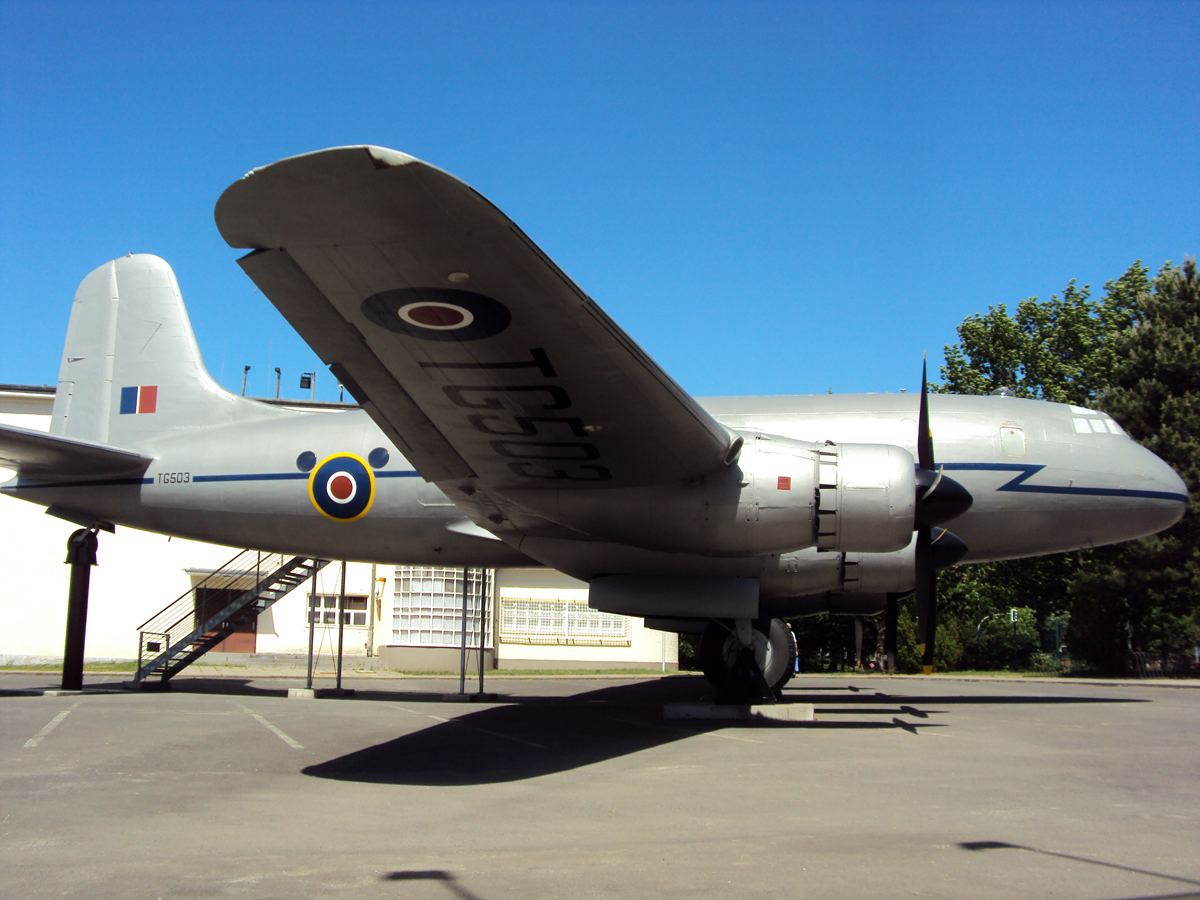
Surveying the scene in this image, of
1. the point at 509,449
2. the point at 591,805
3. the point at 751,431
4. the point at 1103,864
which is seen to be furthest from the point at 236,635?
the point at 1103,864

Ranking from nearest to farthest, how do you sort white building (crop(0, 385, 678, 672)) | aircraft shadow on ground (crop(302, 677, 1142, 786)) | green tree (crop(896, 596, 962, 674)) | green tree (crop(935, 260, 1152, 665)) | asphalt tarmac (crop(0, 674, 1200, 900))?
asphalt tarmac (crop(0, 674, 1200, 900))
aircraft shadow on ground (crop(302, 677, 1142, 786))
white building (crop(0, 385, 678, 672))
green tree (crop(896, 596, 962, 674))
green tree (crop(935, 260, 1152, 665))

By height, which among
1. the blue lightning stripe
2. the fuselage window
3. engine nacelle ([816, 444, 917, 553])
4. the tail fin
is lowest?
engine nacelle ([816, 444, 917, 553])

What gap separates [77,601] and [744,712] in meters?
11.8

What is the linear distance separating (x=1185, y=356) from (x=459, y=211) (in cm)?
2644

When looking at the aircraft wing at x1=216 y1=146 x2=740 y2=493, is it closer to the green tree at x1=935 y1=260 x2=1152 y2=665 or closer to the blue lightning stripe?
the blue lightning stripe

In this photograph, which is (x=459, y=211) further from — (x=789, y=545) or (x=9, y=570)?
(x=9, y=570)

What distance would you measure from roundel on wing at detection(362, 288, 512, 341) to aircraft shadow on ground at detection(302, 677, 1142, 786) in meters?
3.89

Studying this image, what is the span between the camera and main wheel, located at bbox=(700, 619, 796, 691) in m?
12.1

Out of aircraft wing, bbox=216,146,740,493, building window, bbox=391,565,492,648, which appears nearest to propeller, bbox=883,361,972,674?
aircraft wing, bbox=216,146,740,493

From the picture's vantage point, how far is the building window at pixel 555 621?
1172 inches

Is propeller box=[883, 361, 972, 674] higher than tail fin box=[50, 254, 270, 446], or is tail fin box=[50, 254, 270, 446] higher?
tail fin box=[50, 254, 270, 446]

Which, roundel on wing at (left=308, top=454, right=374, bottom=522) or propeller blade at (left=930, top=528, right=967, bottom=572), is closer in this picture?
propeller blade at (left=930, top=528, right=967, bottom=572)

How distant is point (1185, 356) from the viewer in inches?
1005

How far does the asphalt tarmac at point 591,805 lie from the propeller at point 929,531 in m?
1.24
